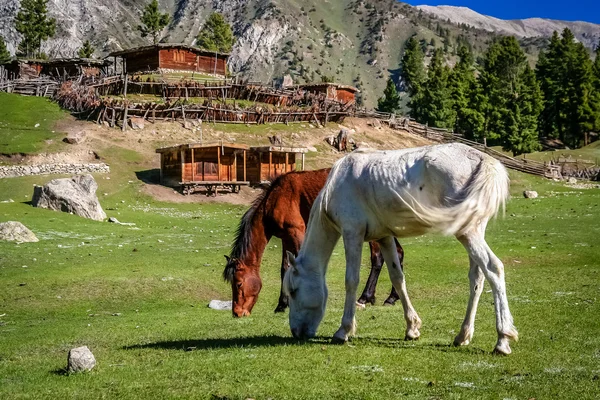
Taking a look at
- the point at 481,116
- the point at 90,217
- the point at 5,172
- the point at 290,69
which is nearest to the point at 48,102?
the point at 5,172

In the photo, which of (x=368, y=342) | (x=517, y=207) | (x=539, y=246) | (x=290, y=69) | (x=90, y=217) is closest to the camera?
(x=368, y=342)

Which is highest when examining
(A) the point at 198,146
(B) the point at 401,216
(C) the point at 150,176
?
(B) the point at 401,216

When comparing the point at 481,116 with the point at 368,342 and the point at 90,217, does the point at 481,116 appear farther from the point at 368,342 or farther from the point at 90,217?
the point at 368,342

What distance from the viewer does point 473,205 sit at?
7898 mm

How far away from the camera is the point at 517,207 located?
1585 inches

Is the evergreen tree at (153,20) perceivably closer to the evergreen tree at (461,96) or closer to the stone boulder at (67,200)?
the evergreen tree at (461,96)

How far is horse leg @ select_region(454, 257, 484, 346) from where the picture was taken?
27.7 ft

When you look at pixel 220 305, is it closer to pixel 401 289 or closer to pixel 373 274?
pixel 373 274

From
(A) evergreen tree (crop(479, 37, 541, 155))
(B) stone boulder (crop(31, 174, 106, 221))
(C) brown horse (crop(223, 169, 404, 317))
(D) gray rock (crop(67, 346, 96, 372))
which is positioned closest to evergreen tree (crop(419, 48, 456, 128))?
(A) evergreen tree (crop(479, 37, 541, 155))

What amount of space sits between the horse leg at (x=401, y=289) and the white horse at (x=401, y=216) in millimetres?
14

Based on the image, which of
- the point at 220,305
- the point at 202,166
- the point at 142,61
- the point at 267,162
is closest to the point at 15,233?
the point at 220,305

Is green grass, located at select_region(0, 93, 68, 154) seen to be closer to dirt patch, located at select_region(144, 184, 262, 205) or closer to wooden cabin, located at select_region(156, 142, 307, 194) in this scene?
wooden cabin, located at select_region(156, 142, 307, 194)

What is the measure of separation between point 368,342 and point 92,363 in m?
3.61

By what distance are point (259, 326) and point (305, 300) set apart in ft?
8.16
